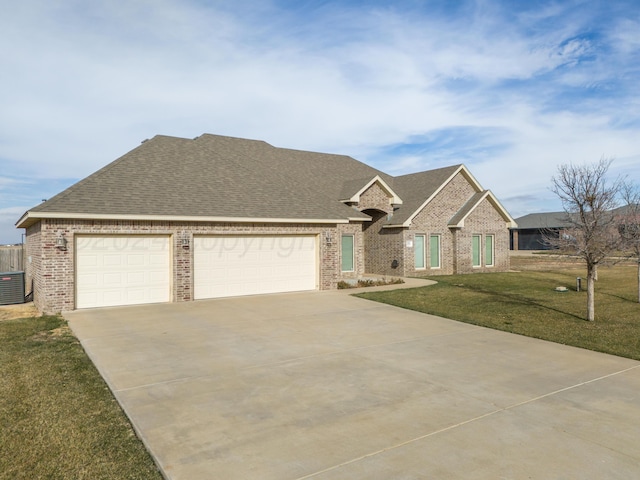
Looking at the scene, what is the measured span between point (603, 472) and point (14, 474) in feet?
18.3

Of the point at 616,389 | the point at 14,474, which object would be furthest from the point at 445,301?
the point at 14,474

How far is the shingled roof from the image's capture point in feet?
45.8

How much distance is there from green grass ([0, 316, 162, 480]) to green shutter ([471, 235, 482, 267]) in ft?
73.0

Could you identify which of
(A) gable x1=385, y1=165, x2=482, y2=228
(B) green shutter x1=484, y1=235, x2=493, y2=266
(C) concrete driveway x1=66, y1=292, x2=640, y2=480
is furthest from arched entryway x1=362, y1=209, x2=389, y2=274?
(C) concrete driveway x1=66, y1=292, x2=640, y2=480

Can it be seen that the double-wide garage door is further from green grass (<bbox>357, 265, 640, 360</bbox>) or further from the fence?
the fence

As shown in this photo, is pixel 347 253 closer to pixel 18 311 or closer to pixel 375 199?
pixel 375 199

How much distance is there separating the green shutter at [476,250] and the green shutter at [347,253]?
8.11 meters

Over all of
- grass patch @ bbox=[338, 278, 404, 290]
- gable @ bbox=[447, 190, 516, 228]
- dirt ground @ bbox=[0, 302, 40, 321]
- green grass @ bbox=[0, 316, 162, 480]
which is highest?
gable @ bbox=[447, 190, 516, 228]

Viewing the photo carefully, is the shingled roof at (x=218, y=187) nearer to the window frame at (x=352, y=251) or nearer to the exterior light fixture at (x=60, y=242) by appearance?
the exterior light fixture at (x=60, y=242)

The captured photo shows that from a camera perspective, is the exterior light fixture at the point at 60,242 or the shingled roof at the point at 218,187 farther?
the shingled roof at the point at 218,187

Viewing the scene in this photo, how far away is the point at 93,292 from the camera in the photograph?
44.7 ft

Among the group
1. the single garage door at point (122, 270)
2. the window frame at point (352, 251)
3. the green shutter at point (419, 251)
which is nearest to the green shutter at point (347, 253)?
the window frame at point (352, 251)

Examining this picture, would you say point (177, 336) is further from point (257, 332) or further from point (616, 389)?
point (616, 389)

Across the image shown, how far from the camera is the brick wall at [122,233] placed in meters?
12.8
